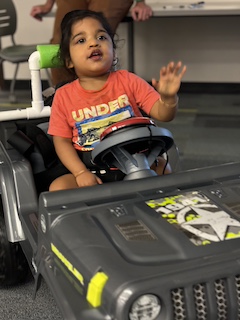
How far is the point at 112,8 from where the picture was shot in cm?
252

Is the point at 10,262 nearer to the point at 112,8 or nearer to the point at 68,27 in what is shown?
the point at 68,27

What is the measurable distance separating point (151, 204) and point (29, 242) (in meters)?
0.33

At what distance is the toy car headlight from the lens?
78 cm

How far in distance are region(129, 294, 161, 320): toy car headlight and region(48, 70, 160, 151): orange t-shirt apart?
0.61m

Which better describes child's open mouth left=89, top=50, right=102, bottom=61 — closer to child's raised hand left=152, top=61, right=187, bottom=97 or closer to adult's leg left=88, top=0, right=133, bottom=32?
child's raised hand left=152, top=61, right=187, bottom=97

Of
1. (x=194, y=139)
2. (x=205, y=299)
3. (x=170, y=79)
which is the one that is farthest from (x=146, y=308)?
(x=194, y=139)

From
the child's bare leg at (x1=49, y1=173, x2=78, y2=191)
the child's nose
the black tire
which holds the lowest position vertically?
the black tire

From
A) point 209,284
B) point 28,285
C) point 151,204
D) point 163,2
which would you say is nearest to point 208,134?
point 163,2

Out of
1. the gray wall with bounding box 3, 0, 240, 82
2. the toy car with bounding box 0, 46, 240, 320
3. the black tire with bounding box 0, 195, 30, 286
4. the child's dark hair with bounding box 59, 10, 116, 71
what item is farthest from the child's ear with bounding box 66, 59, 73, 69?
the gray wall with bounding box 3, 0, 240, 82

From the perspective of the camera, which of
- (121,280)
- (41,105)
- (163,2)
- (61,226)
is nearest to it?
(121,280)

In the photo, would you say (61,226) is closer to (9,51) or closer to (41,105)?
(41,105)

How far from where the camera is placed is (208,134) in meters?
2.74

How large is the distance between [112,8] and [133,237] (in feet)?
6.02

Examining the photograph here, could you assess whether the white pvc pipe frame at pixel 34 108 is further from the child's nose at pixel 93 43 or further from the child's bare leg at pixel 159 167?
the child's bare leg at pixel 159 167
